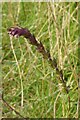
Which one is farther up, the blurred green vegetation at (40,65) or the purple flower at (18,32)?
the purple flower at (18,32)

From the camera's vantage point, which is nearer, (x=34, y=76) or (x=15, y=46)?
(x=34, y=76)

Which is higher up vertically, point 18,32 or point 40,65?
point 18,32

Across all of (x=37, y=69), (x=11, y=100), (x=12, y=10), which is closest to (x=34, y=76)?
(x=37, y=69)

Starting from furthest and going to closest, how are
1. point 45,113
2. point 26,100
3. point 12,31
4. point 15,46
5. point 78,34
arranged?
point 15,46
point 78,34
point 26,100
point 45,113
point 12,31

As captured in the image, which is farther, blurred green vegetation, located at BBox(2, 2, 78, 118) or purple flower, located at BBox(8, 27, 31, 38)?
blurred green vegetation, located at BBox(2, 2, 78, 118)

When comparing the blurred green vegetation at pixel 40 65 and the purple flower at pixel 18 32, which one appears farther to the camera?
the blurred green vegetation at pixel 40 65

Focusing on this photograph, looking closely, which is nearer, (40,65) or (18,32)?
(18,32)

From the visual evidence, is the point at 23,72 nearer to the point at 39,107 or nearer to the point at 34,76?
the point at 34,76

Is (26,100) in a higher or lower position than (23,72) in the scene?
lower

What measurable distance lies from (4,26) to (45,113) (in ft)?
2.36

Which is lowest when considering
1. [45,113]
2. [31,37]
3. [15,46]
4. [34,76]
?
[45,113]

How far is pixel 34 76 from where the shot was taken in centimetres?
141

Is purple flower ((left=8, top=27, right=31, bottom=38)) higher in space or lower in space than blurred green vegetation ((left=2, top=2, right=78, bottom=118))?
higher

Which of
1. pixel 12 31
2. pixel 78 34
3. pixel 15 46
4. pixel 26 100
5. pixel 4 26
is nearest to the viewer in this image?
pixel 12 31
